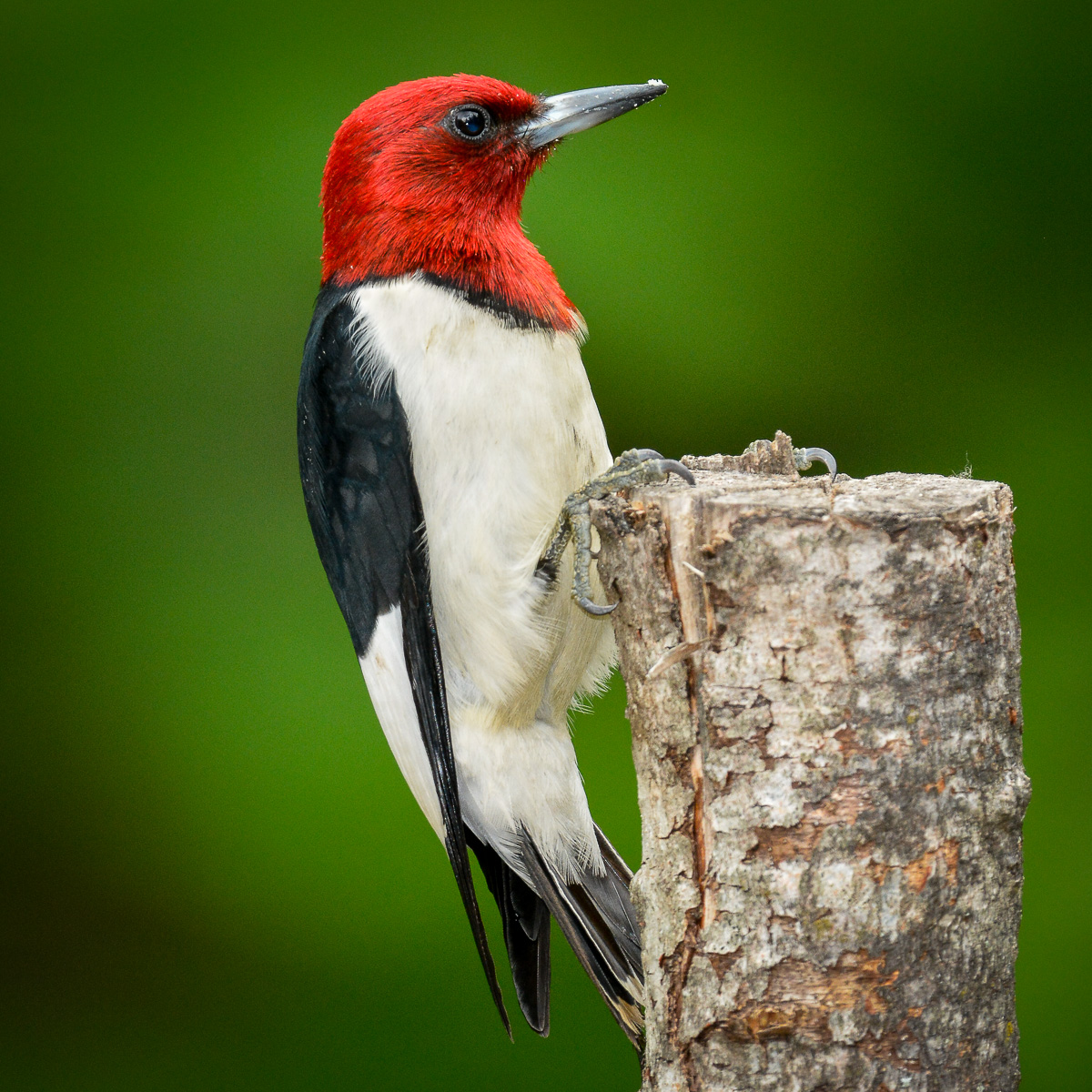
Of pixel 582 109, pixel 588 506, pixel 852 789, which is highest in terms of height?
pixel 582 109

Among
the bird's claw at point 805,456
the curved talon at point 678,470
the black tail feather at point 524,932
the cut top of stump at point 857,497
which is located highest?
the curved talon at point 678,470

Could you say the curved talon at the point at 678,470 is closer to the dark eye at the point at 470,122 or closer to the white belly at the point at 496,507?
the white belly at the point at 496,507

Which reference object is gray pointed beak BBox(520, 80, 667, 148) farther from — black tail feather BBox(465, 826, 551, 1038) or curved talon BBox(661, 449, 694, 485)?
black tail feather BBox(465, 826, 551, 1038)

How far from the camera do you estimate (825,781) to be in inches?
43.7

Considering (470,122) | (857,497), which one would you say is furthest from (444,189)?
(857,497)

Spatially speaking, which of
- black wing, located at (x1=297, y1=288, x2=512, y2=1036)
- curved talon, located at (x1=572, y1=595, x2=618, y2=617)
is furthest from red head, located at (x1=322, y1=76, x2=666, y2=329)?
curved talon, located at (x1=572, y1=595, x2=618, y2=617)

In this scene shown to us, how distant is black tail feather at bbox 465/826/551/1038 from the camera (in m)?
1.59

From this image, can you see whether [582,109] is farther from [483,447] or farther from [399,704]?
[399,704]

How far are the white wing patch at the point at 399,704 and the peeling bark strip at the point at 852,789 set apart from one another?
1.71 feet

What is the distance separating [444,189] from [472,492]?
439 mm

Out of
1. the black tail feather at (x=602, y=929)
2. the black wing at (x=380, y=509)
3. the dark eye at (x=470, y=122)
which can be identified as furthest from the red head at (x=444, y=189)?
the black tail feather at (x=602, y=929)

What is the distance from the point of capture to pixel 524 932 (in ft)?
5.43

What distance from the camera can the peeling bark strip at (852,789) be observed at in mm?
1104

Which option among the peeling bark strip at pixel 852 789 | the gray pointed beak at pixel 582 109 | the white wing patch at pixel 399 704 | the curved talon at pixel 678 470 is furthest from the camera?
the gray pointed beak at pixel 582 109
